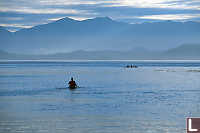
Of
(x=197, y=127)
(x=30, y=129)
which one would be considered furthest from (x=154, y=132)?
(x=30, y=129)

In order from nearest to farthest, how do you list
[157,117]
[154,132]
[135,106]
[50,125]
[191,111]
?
[154,132] → [50,125] → [157,117] → [191,111] → [135,106]

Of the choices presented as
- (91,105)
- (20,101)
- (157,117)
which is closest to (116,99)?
(91,105)

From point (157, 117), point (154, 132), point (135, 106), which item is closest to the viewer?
point (154, 132)

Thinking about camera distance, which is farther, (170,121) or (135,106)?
(135,106)

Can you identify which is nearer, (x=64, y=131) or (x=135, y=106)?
Result: (x=64, y=131)

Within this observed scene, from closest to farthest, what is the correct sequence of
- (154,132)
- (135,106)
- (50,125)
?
1. (154,132)
2. (50,125)
3. (135,106)

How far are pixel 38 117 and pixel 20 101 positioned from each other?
11.5m

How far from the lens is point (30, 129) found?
84.6ft

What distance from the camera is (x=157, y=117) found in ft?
98.6

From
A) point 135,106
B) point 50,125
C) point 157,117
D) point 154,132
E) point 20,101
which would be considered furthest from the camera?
point 20,101

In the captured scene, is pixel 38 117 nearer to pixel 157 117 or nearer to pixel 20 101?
pixel 157 117

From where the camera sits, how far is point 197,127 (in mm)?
26141

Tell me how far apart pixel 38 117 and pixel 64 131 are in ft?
18.1

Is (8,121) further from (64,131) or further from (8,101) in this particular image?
(8,101)
